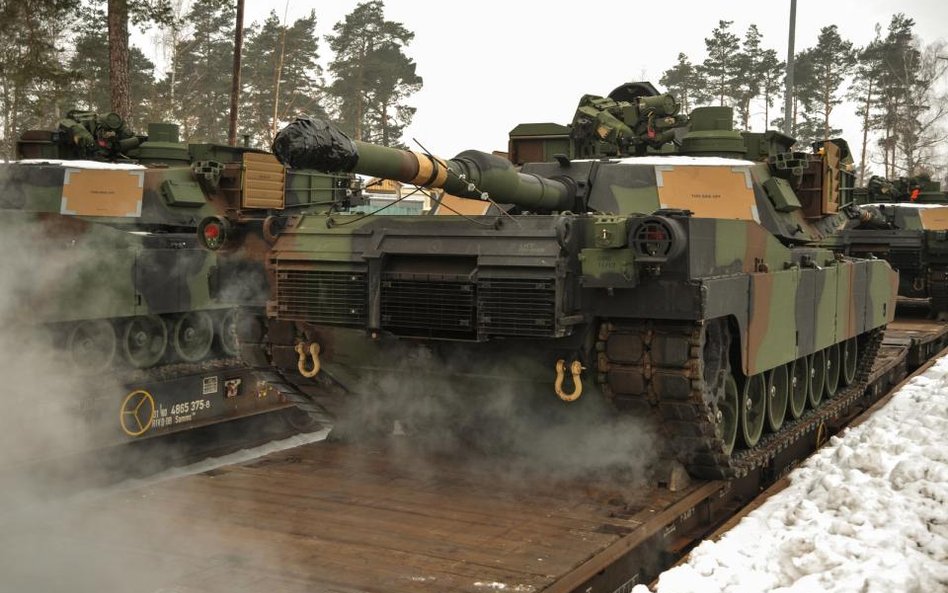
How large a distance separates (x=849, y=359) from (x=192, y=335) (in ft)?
22.9

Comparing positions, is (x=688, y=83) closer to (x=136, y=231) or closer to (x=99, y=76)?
(x=99, y=76)

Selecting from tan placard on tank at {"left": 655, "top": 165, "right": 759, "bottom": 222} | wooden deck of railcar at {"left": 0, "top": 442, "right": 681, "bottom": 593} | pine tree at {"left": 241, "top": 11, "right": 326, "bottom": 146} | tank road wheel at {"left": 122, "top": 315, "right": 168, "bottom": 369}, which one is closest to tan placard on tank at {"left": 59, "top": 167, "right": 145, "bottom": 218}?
tank road wheel at {"left": 122, "top": 315, "right": 168, "bottom": 369}

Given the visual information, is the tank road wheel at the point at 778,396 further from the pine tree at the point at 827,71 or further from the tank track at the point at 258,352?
the pine tree at the point at 827,71

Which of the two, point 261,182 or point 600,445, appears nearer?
point 600,445

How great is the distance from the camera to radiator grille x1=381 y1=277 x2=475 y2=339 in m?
6.32

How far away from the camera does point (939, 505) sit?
20.0 ft

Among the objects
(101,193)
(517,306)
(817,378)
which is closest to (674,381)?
(517,306)

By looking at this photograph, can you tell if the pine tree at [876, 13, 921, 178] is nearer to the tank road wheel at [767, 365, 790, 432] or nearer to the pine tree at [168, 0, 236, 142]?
the pine tree at [168, 0, 236, 142]

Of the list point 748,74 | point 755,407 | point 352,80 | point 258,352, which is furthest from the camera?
point 748,74

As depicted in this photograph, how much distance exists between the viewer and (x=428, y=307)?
6.45 metres

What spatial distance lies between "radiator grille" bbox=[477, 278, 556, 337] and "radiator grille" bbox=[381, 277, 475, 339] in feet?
Answer: 0.41

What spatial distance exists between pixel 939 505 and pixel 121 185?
28.9 ft

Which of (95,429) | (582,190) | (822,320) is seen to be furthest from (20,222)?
(822,320)

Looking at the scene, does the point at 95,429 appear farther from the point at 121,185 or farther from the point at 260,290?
the point at 121,185
